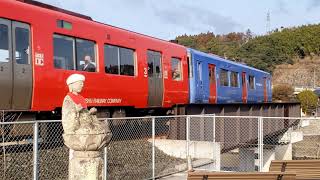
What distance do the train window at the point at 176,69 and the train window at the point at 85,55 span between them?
598 cm

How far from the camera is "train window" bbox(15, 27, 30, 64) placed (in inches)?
446

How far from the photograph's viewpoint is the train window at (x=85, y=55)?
1372 cm

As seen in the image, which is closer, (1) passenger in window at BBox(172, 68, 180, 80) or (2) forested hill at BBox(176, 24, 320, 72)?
(1) passenger in window at BBox(172, 68, 180, 80)

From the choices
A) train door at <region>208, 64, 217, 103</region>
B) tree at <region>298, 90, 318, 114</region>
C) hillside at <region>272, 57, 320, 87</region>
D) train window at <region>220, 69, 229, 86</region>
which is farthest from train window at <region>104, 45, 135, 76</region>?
hillside at <region>272, 57, 320, 87</region>

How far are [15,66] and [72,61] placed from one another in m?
2.44

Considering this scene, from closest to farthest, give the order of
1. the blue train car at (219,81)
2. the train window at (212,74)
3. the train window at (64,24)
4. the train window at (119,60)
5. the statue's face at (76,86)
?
the statue's face at (76,86) < the train window at (64,24) < the train window at (119,60) < the blue train car at (219,81) < the train window at (212,74)

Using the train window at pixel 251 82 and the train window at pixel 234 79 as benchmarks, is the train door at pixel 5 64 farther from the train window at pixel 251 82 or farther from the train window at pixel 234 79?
the train window at pixel 251 82

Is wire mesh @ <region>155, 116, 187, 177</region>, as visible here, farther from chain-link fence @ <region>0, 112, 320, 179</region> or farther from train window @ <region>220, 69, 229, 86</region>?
train window @ <region>220, 69, 229, 86</region>

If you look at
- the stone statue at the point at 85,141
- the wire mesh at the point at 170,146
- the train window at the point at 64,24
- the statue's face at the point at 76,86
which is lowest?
the wire mesh at the point at 170,146

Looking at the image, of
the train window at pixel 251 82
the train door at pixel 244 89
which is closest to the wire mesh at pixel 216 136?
the train door at pixel 244 89

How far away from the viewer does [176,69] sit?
20484 mm

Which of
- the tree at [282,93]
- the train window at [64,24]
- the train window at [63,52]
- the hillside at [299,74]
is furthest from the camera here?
the hillside at [299,74]

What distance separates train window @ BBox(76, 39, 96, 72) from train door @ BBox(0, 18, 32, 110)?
86.2 inches

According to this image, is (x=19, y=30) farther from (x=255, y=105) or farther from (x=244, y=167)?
(x=244, y=167)
